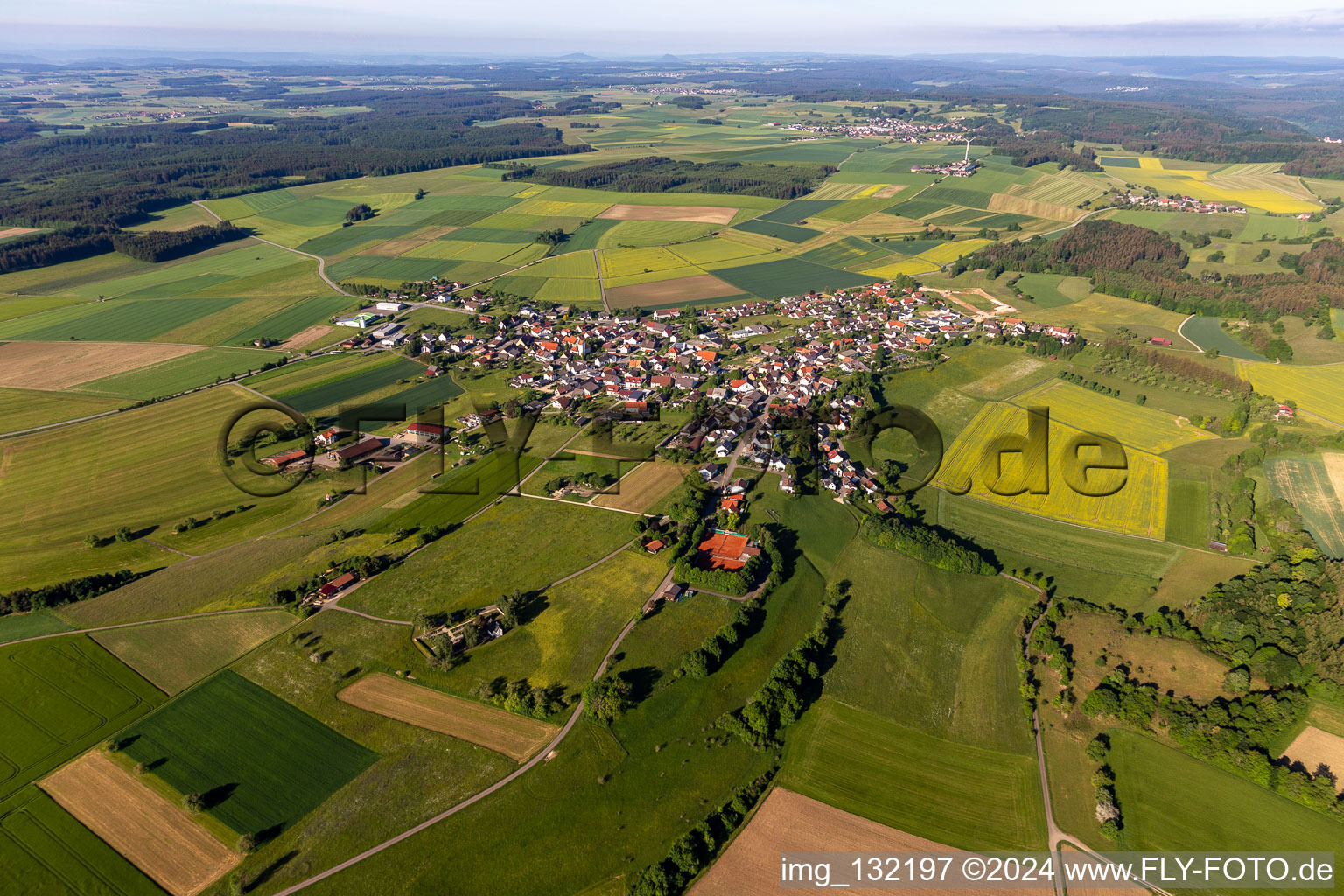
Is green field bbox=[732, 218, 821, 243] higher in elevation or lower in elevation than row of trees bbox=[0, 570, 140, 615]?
higher

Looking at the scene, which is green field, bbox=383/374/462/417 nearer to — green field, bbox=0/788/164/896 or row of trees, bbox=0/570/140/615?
row of trees, bbox=0/570/140/615

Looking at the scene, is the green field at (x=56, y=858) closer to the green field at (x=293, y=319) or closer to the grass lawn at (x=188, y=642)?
the grass lawn at (x=188, y=642)

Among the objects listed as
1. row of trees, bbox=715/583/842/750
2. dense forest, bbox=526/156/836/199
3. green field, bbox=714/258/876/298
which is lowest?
row of trees, bbox=715/583/842/750

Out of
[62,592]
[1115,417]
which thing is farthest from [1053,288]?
[62,592]

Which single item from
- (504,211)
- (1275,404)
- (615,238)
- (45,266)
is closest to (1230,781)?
(1275,404)

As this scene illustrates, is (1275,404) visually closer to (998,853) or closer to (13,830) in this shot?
(998,853)

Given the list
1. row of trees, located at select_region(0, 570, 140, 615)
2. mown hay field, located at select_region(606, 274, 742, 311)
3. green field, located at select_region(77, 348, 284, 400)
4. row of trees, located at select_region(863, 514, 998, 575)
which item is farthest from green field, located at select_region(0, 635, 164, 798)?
mown hay field, located at select_region(606, 274, 742, 311)

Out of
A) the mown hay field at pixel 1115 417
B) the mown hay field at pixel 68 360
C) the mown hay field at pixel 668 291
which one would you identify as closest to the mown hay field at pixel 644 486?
the mown hay field at pixel 1115 417
